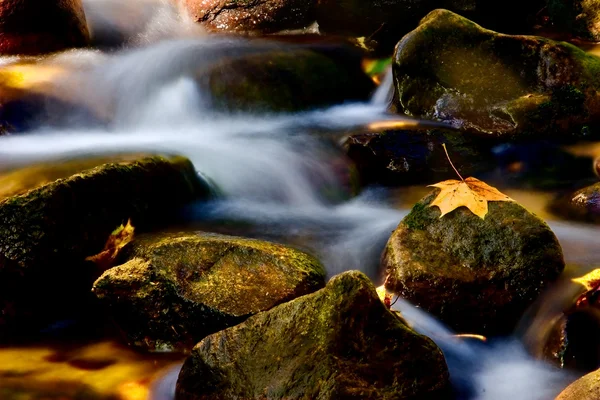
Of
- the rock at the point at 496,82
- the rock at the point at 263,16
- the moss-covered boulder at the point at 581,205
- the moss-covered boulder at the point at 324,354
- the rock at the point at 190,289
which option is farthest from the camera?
the rock at the point at 263,16

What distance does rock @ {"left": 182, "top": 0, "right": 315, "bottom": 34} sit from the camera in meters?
9.73

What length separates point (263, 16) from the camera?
9.77 metres

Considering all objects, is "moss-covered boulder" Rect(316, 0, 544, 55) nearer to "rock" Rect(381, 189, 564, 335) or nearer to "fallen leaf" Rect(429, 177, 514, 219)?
"fallen leaf" Rect(429, 177, 514, 219)

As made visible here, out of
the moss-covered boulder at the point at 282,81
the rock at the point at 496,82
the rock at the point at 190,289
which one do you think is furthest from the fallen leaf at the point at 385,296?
the moss-covered boulder at the point at 282,81

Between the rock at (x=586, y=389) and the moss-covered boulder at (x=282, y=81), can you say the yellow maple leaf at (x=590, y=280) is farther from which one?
the moss-covered boulder at (x=282, y=81)

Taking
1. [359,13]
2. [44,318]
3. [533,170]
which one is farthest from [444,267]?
[359,13]

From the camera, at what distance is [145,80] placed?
7.15 metres

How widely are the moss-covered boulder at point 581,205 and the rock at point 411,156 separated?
985 millimetres

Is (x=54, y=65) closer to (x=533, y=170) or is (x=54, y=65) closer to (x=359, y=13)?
(x=359, y=13)

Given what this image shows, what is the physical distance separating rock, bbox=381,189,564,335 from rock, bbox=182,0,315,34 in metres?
7.10

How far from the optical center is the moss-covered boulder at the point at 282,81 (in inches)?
268

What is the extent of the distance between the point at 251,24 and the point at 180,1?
59.2 inches

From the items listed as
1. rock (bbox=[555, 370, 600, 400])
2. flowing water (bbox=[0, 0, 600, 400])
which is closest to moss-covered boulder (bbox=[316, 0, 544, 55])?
flowing water (bbox=[0, 0, 600, 400])

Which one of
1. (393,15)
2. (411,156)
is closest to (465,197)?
(411,156)
